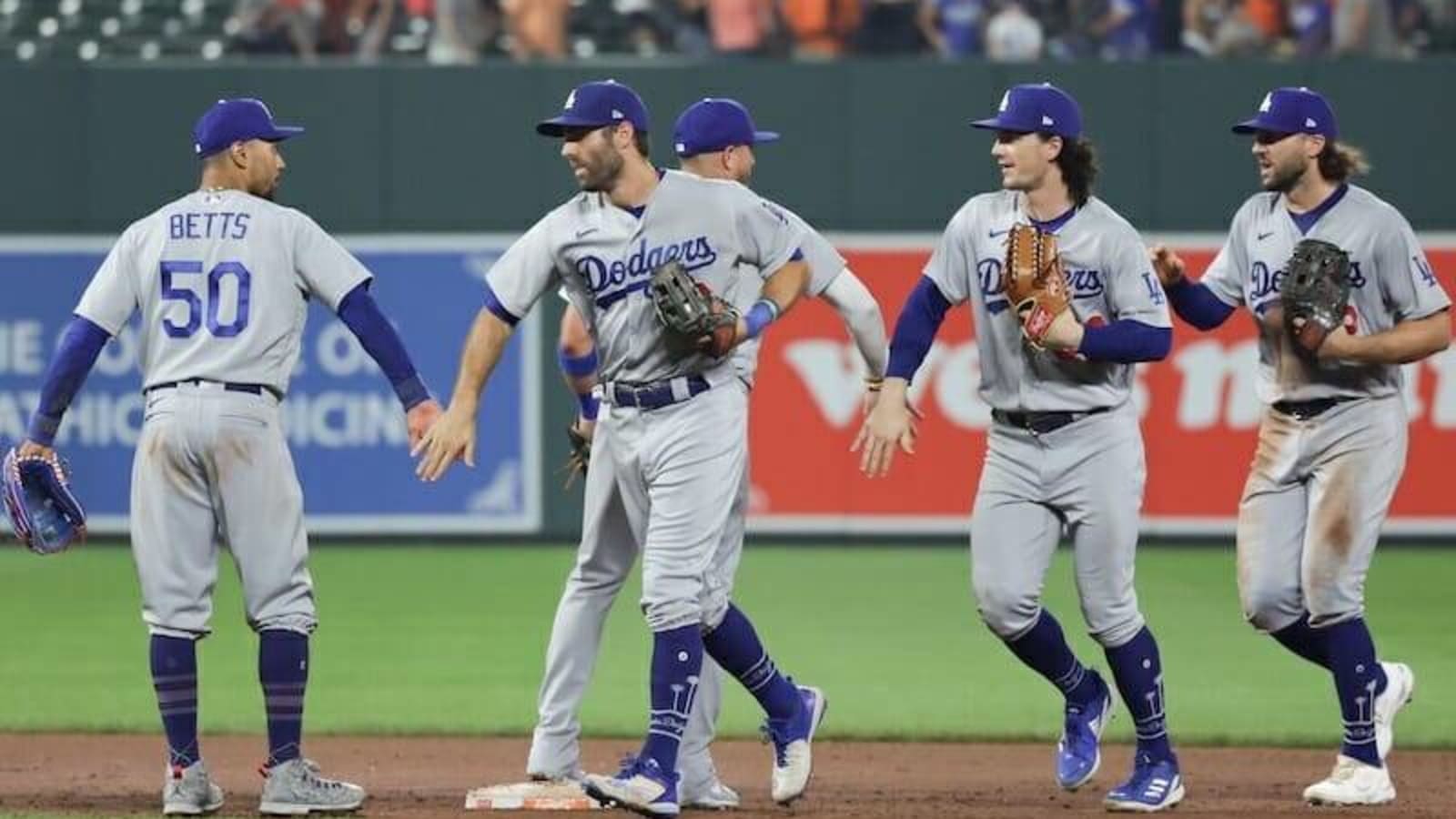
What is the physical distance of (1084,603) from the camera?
803cm

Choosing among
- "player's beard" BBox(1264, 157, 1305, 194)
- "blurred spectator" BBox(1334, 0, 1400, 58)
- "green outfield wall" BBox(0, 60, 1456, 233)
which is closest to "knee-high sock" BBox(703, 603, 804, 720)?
"player's beard" BBox(1264, 157, 1305, 194)

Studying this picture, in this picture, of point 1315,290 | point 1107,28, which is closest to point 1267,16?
point 1107,28

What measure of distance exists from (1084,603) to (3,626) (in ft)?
21.1

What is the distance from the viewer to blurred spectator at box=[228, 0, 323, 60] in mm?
16531

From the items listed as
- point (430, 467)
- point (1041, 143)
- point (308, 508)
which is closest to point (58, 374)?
point (430, 467)

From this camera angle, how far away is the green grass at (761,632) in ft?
32.7

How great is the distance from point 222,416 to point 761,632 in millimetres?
5027

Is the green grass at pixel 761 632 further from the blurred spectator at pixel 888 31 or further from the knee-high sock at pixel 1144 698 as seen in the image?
the blurred spectator at pixel 888 31

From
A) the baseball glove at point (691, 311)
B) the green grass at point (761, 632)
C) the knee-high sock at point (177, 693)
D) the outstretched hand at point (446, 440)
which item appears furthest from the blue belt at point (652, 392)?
the green grass at point (761, 632)

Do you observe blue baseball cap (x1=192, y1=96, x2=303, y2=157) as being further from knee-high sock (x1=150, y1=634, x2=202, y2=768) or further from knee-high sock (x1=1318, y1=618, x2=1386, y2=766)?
knee-high sock (x1=1318, y1=618, x2=1386, y2=766)

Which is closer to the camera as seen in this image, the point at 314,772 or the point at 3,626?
the point at 314,772

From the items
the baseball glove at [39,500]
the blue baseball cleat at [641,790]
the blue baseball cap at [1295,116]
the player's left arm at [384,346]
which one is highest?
the blue baseball cap at [1295,116]

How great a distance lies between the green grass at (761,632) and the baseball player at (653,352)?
2102 millimetres

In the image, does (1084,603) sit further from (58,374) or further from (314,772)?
(58,374)
